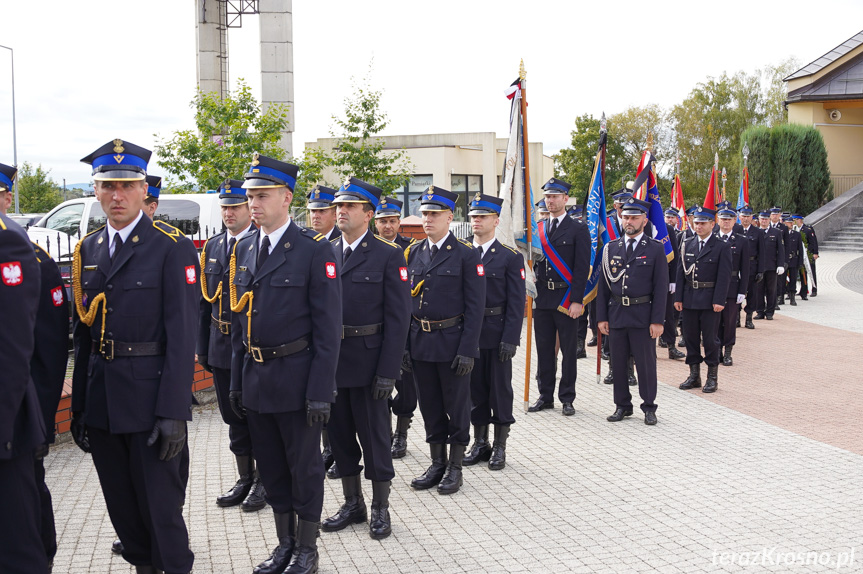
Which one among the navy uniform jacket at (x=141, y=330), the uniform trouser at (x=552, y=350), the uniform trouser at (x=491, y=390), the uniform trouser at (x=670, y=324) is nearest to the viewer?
the navy uniform jacket at (x=141, y=330)

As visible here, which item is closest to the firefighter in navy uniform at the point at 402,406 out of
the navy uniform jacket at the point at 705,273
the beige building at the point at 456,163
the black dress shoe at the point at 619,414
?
the black dress shoe at the point at 619,414

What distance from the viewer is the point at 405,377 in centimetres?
687

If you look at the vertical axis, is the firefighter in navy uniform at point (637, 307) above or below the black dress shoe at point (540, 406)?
above

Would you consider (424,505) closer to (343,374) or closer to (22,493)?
(343,374)

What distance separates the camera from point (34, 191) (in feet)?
145

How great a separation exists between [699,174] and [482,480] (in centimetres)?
4951

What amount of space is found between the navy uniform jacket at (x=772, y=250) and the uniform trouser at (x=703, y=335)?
6172 millimetres

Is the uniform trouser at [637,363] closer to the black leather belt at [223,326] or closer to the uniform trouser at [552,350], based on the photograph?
the uniform trouser at [552,350]

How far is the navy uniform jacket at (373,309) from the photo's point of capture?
5.07 metres

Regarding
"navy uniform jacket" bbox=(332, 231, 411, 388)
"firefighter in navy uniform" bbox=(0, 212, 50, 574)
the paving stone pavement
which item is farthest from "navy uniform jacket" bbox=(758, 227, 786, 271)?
"firefighter in navy uniform" bbox=(0, 212, 50, 574)

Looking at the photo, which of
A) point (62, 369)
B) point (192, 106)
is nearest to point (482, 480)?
→ point (62, 369)

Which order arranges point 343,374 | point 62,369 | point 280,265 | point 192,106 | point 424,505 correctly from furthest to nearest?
1. point 192,106
2. point 424,505
3. point 343,374
4. point 280,265
5. point 62,369

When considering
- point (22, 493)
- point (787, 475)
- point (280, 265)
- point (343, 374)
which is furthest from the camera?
point (787, 475)

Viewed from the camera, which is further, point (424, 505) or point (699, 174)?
point (699, 174)
